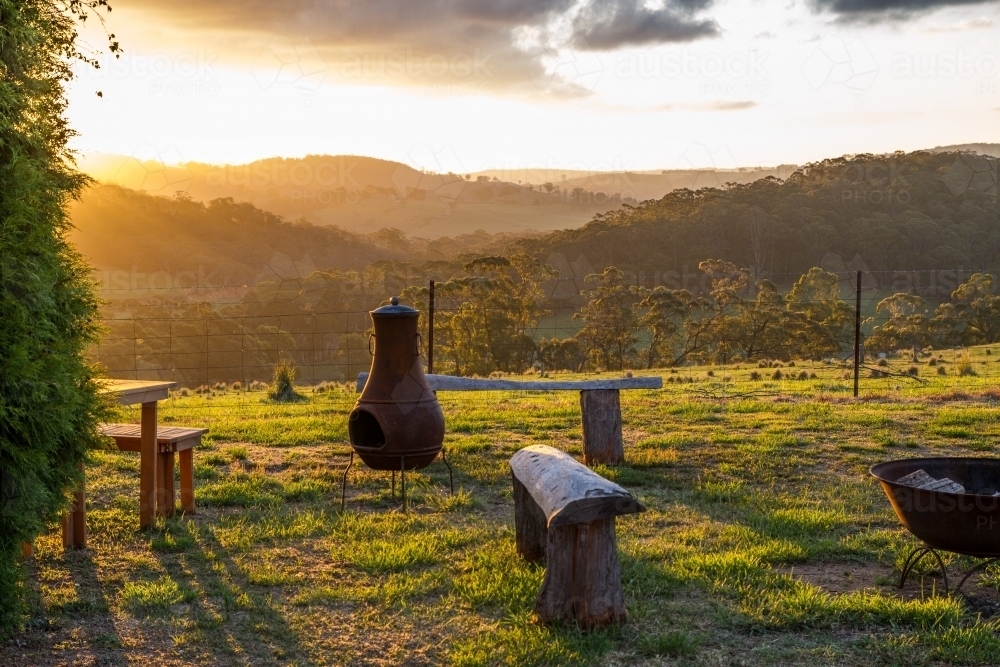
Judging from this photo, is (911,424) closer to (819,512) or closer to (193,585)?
(819,512)

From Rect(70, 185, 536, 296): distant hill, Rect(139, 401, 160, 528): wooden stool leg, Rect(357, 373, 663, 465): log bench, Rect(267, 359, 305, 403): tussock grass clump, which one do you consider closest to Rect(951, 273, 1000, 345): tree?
Rect(267, 359, 305, 403): tussock grass clump

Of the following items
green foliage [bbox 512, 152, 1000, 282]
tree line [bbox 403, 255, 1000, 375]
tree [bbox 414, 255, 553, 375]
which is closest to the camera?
tree line [bbox 403, 255, 1000, 375]

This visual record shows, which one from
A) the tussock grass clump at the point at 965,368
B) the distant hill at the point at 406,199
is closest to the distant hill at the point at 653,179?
the distant hill at the point at 406,199

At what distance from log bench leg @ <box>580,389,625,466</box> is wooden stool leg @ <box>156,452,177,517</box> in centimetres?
364

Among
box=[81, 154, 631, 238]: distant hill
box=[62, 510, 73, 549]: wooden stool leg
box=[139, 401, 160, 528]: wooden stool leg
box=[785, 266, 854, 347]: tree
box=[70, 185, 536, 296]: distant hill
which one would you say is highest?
box=[81, 154, 631, 238]: distant hill

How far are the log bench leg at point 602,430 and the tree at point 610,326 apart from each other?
91.0 ft

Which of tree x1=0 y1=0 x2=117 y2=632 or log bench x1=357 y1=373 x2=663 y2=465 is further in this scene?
log bench x1=357 y1=373 x2=663 y2=465

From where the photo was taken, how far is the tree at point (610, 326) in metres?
36.1

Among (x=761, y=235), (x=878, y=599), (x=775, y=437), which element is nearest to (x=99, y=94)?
(x=878, y=599)

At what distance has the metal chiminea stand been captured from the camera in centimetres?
629

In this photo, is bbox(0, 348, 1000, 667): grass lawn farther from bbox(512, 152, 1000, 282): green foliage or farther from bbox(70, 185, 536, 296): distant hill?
bbox(70, 185, 536, 296): distant hill

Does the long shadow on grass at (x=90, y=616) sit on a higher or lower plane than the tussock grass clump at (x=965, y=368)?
lower

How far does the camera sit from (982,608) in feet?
14.4

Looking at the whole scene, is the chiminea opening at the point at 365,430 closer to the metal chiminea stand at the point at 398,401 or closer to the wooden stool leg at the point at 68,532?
the metal chiminea stand at the point at 398,401
